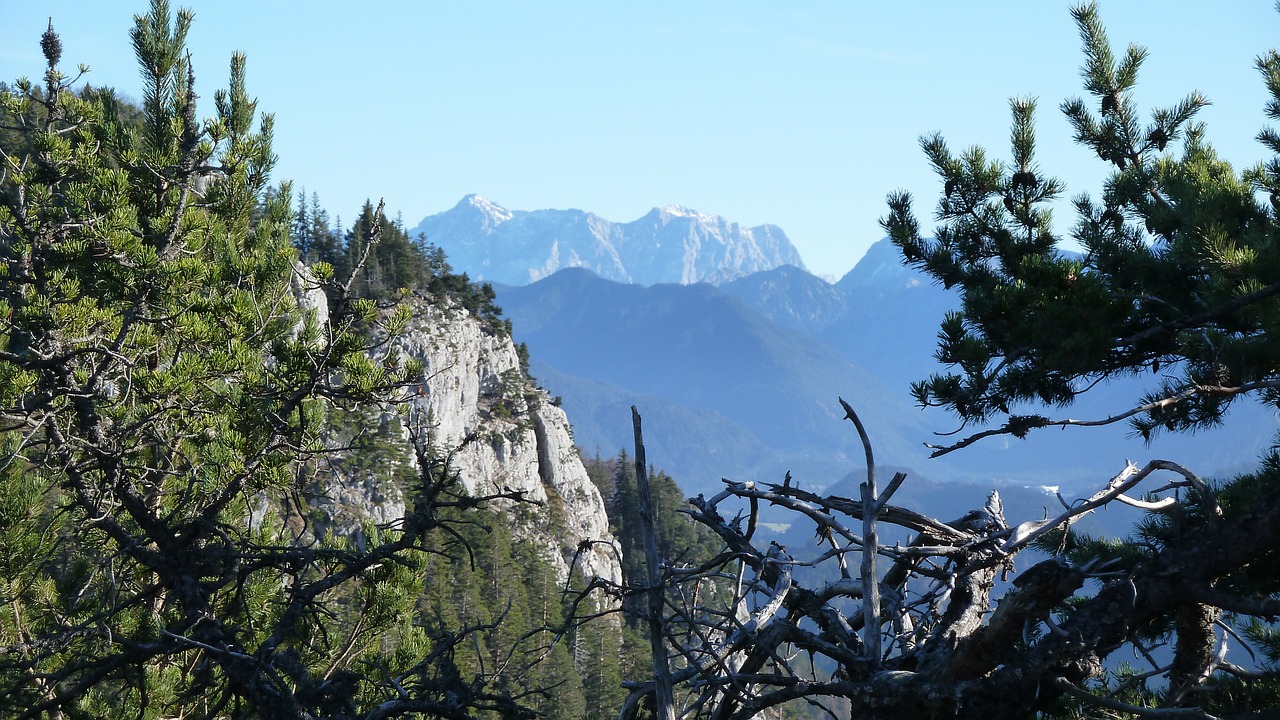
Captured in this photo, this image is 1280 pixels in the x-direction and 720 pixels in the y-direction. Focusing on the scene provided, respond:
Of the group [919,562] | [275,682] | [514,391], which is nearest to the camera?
[919,562]

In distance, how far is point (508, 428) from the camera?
90.7 metres

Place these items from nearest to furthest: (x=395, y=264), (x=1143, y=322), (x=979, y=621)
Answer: (x=979, y=621) → (x=1143, y=322) → (x=395, y=264)

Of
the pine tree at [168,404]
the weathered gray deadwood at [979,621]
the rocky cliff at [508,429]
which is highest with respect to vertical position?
the rocky cliff at [508,429]

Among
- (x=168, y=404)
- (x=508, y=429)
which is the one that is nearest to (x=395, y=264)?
(x=508, y=429)

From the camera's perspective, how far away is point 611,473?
12181 centimetres

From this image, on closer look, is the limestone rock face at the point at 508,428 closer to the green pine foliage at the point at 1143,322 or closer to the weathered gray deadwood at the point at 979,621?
the green pine foliage at the point at 1143,322

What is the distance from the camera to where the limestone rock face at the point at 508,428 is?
261ft

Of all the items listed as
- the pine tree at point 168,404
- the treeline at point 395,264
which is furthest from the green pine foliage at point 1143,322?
the treeline at point 395,264

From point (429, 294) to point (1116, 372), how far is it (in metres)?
86.7

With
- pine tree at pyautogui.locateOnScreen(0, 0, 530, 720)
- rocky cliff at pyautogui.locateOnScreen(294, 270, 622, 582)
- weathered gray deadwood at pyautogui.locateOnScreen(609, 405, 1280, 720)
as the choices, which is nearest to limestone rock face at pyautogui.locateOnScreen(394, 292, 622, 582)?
rocky cliff at pyautogui.locateOnScreen(294, 270, 622, 582)

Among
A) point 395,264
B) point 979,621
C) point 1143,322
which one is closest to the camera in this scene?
point 979,621

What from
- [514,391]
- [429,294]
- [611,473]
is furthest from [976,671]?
[611,473]

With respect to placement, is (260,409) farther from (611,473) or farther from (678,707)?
(611,473)

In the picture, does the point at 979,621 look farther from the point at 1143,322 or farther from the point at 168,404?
the point at 168,404
